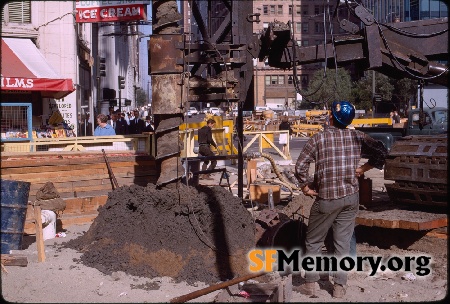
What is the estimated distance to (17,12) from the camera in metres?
21.1

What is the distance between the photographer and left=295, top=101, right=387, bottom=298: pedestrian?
6.43 metres

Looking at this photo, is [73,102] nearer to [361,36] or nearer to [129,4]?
[129,4]

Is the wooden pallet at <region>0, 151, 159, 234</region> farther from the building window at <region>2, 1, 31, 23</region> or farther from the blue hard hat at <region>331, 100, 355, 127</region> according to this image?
the building window at <region>2, 1, 31, 23</region>

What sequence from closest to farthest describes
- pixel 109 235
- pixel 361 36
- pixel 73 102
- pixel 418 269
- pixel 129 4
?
1. pixel 418 269
2. pixel 109 235
3. pixel 361 36
4. pixel 129 4
5. pixel 73 102

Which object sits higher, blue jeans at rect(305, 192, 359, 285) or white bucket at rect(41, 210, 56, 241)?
blue jeans at rect(305, 192, 359, 285)

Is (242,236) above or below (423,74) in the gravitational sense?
below

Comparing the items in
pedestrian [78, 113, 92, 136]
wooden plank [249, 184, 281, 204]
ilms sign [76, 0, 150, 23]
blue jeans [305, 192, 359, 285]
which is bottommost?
wooden plank [249, 184, 281, 204]

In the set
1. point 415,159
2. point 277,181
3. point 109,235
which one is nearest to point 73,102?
point 277,181

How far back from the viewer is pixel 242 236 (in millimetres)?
7742

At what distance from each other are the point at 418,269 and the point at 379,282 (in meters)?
0.79

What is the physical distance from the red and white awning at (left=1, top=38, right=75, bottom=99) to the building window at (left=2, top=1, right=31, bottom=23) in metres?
0.78

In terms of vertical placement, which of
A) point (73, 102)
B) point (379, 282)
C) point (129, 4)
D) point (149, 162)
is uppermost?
point (129, 4)

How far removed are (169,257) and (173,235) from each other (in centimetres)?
33

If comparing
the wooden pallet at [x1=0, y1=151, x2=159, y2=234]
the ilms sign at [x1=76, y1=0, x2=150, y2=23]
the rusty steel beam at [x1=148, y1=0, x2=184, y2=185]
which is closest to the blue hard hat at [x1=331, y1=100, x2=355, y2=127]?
the rusty steel beam at [x1=148, y1=0, x2=184, y2=185]
